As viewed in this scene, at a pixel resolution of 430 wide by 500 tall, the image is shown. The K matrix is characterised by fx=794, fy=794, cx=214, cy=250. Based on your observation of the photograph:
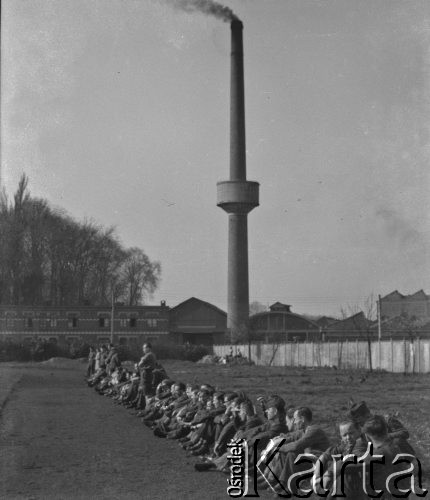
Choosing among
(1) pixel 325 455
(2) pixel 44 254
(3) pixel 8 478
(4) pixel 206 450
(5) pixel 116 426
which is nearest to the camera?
(1) pixel 325 455

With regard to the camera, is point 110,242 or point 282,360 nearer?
point 282,360

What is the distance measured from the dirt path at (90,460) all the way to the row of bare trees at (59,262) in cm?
5059

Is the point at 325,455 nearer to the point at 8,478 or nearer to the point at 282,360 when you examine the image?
the point at 8,478

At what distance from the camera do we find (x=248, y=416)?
401 inches

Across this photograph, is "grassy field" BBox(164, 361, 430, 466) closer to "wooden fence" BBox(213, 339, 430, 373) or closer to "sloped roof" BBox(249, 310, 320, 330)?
"wooden fence" BBox(213, 339, 430, 373)

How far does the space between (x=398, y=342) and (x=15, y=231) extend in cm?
4430

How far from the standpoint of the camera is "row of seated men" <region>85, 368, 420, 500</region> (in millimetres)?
6785

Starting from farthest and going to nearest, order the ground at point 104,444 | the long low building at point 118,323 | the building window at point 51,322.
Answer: the building window at point 51,322
the long low building at point 118,323
the ground at point 104,444

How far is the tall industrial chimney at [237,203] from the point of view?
2525 inches

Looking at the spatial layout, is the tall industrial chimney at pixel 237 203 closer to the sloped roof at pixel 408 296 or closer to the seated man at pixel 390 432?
the sloped roof at pixel 408 296

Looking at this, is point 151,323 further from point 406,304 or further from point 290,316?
point 406,304

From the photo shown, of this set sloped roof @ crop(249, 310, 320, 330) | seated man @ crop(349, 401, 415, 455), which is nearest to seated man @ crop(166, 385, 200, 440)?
seated man @ crop(349, 401, 415, 455)

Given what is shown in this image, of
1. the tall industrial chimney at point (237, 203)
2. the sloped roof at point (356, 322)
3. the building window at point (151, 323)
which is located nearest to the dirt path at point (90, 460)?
the sloped roof at point (356, 322)

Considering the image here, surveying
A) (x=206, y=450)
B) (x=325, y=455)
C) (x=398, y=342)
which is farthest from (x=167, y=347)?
(x=325, y=455)
